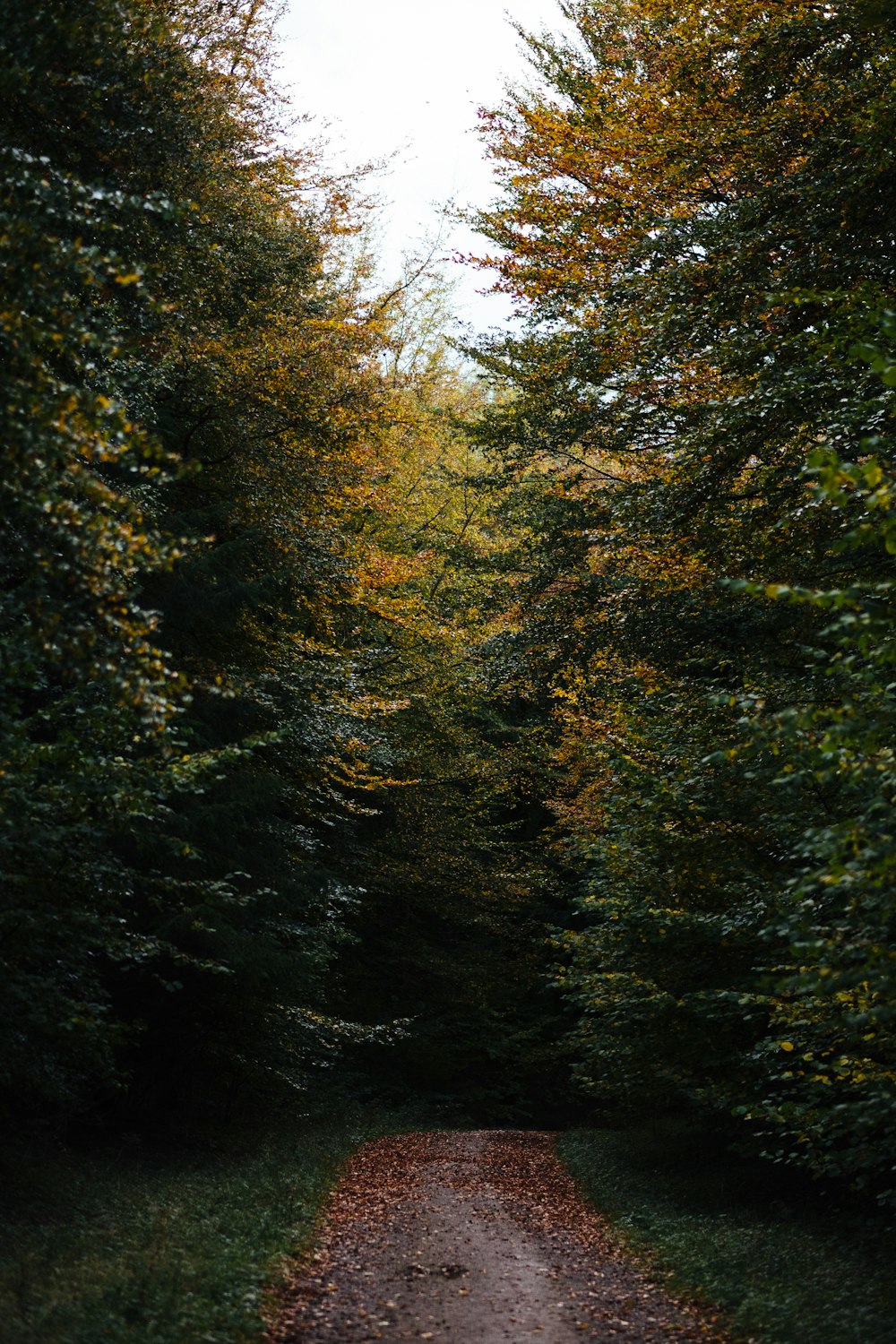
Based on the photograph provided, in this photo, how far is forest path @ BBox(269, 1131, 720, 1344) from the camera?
664cm

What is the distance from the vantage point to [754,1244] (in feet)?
28.8

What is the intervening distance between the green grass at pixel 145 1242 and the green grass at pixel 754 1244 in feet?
10.1

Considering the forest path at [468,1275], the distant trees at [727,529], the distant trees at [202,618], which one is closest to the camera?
the distant trees at [202,618]

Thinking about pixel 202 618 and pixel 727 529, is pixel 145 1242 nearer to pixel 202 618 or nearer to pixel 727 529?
pixel 202 618

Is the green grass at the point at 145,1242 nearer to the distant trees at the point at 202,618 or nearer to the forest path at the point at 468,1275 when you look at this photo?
the forest path at the point at 468,1275

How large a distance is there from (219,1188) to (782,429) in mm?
9362

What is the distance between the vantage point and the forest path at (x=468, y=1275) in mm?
6645

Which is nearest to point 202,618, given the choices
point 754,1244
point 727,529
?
point 727,529

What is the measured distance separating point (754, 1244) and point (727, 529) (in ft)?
22.7

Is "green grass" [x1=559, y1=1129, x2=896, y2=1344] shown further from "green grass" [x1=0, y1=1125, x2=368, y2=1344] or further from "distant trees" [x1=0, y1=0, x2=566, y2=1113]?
"distant trees" [x1=0, y1=0, x2=566, y2=1113]

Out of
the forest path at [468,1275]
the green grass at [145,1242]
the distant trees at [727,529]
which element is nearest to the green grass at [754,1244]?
the forest path at [468,1275]

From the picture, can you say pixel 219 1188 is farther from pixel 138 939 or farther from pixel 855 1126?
pixel 855 1126

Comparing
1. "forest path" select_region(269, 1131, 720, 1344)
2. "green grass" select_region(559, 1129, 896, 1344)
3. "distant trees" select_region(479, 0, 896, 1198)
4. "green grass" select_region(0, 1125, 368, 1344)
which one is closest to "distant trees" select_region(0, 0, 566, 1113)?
"green grass" select_region(0, 1125, 368, 1344)

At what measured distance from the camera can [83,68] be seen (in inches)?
337
